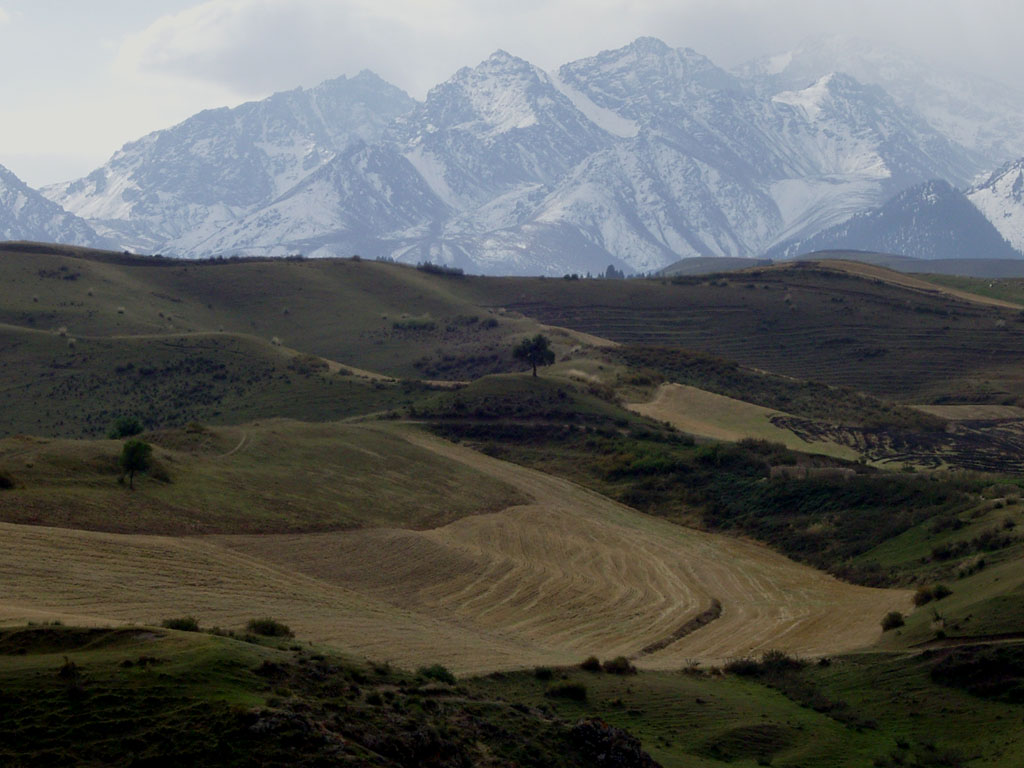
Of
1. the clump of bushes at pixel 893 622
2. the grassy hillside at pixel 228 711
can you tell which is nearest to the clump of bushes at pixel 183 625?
the grassy hillside at pixel 228 711

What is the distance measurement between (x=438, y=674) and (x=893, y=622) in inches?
754

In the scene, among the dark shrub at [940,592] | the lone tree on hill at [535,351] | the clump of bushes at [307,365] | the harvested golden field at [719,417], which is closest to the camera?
the dark shrub at [940,592]

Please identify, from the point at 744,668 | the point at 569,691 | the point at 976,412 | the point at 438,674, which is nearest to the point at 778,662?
the point at 744,668

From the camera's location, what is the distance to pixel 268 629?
3203cm

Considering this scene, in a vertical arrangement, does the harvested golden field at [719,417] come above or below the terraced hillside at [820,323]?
below

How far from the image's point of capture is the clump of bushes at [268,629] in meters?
31.8

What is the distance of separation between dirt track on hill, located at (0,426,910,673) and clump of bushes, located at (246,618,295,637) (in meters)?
1.57

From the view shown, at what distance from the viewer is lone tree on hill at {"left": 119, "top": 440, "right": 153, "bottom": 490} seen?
49219 mm

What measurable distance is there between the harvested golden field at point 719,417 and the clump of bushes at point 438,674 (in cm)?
5862

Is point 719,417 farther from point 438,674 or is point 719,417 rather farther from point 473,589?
point 438,674

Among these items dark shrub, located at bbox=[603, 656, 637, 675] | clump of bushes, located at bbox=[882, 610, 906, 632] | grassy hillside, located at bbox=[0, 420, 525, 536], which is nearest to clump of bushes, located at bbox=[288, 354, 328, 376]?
grassy hillside, located at bbox=[0, 420, 525, 536]

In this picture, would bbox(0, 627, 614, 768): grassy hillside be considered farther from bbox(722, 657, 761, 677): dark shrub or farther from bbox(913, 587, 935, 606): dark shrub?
bbox(913, 587, 935, 606): dark shrub

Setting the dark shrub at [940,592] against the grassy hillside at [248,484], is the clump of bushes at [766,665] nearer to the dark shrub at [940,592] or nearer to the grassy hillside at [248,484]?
the dark shrub at [940,592]

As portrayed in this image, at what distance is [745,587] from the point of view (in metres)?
52.7
